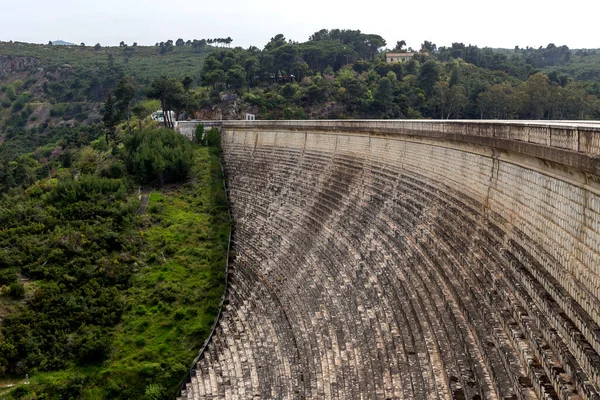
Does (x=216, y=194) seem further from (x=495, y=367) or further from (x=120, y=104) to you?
(x=495, y=367)

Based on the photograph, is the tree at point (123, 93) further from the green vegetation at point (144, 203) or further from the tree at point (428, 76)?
the tree at point (428, 76)

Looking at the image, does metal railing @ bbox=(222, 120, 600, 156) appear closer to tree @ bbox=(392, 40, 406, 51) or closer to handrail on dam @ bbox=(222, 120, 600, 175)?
handrail on dam @ bbox=(222, 120, 600, 175)

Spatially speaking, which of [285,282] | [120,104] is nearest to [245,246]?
[285,282]

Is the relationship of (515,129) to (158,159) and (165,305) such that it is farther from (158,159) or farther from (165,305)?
(158,159)

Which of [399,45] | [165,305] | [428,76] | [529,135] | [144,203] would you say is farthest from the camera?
[399,45]

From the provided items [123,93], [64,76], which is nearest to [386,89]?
[123,93]

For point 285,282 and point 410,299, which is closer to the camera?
point 410,299
